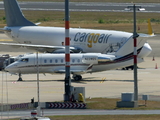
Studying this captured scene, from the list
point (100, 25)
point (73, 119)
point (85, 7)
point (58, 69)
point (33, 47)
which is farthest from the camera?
point (85, 7)

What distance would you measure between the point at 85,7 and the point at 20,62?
102508 millimetres

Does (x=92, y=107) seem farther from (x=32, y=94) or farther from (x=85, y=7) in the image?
(x=85, y=7)

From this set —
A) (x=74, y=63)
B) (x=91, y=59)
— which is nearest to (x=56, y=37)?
(x=74, y=63)

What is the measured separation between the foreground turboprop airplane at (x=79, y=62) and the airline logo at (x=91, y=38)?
812cm

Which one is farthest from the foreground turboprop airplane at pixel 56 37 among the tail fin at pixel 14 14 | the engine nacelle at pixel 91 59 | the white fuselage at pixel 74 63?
the engine nacelle at pixel 91 59

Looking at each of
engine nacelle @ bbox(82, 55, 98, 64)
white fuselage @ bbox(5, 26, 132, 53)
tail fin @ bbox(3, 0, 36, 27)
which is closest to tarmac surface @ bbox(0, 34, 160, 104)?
engine nacelle @ bbox(82, 55, 98, 64)

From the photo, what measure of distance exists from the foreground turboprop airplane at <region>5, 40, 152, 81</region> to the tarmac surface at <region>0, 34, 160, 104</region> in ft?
4.16

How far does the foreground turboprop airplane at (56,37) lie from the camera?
65000mm

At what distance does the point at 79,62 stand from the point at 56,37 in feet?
46.5

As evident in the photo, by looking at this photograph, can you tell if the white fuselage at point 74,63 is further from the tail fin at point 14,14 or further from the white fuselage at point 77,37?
the tail fin at point 14,14

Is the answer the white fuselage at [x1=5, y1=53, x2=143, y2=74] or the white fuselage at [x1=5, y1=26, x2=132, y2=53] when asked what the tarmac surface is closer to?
the white fuselage at [x1=5, y1=53, x2=143, y2=74]

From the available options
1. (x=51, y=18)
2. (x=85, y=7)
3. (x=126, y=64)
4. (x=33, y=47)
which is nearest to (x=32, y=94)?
(x=126, y=64)

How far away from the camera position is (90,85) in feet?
176

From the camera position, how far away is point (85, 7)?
520ft
